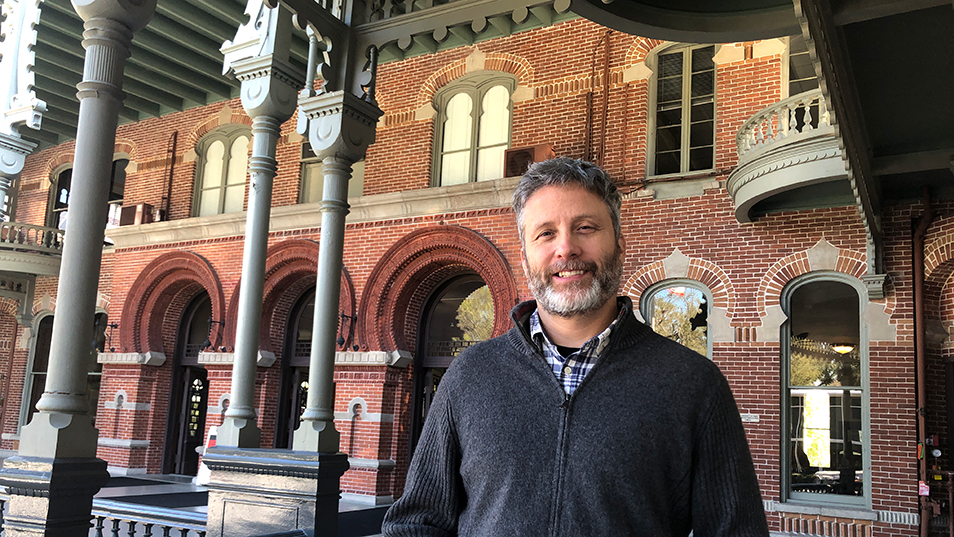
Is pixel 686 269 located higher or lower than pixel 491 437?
higher

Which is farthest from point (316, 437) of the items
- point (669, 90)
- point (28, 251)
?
point (28, 251)

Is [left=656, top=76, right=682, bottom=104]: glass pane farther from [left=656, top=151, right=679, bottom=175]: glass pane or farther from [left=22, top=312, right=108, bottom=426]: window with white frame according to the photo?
[left=22, top=312, right=108, bottom=426]: window with white frame

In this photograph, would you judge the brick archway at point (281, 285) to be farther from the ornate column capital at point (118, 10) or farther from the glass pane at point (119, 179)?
the ornate column capital at point (118, 10)

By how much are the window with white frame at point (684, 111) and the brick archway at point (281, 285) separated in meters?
5.82

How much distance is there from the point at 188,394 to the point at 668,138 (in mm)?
10817

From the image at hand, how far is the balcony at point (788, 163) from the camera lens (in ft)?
29.3

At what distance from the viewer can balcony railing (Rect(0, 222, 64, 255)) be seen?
17.2 m

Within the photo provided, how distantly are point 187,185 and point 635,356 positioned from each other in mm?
15923

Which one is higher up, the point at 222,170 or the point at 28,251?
the point at 222,170

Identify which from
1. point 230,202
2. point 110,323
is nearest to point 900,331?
point 230,202

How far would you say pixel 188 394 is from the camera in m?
16.2

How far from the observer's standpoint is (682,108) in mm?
11633

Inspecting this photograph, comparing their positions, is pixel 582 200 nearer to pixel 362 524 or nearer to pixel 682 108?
pixel 362 524

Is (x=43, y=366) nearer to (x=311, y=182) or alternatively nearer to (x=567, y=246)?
(x=311, y=182)
